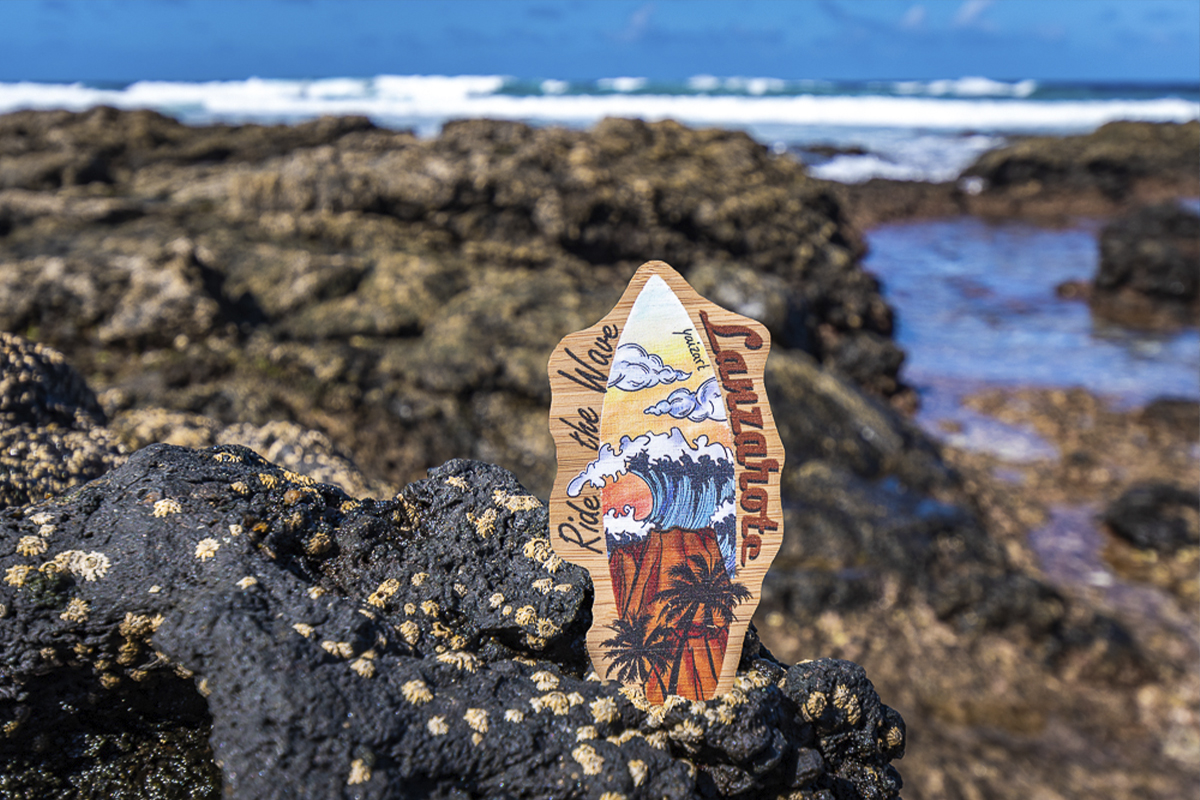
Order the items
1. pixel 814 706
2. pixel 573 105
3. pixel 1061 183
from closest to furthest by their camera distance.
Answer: pixel 814 706, pixel 1061 183, pixel 573 105

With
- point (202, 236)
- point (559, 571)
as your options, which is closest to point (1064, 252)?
point (202, 236)

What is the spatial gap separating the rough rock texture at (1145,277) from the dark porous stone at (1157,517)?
7.69 m

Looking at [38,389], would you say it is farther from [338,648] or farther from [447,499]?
[338,648]

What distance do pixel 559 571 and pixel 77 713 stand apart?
4.01 ft

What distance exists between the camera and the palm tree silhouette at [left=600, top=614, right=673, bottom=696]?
185 centimetres

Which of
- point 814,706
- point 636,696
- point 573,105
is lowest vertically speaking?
point 814,706

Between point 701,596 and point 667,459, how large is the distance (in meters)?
0.39

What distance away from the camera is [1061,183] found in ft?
79.0

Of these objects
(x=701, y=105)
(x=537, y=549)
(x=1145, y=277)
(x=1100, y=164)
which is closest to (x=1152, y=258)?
(x=1145, y=277)

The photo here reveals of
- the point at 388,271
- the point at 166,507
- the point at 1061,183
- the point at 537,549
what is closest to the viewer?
the point at 166,507

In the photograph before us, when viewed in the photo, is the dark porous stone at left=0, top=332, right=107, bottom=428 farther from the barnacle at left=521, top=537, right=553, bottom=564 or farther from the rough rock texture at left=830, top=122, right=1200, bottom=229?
the rough rock texture at left=830, top=122, right=1200, bottom=229

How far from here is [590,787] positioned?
5.16 feet

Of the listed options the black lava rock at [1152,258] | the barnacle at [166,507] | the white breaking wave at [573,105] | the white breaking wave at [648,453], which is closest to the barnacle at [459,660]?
the white breaking wave at [648,453]

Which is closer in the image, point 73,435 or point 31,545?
point 31,545
